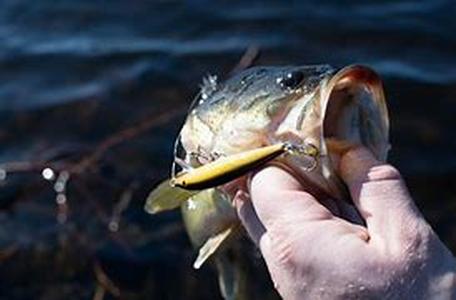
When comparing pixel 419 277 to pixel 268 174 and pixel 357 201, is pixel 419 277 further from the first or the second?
pixel 268 174

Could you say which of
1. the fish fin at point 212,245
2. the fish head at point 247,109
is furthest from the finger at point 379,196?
the fish fin at point 212,245

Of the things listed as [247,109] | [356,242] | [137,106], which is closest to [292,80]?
[247,109]

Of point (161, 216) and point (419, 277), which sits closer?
point (419, 277)

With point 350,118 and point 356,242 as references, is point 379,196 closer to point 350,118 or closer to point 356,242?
point 356,242

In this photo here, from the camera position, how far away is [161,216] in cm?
540

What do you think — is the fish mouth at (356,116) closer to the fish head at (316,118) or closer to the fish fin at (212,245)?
the fish head at (316,118)

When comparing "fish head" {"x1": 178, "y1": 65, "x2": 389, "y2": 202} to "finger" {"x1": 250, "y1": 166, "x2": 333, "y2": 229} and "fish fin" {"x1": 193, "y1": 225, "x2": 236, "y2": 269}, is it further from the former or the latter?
"fish fin" {"x1": 193, "y1": 225, "x2": 236, "y2": 269}

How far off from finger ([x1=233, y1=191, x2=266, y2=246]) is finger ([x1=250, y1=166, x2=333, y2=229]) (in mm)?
68

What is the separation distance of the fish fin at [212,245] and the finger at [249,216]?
0.56 m

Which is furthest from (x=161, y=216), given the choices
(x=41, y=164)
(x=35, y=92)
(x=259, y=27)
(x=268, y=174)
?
(x=268, y=174)

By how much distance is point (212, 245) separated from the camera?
296 cm

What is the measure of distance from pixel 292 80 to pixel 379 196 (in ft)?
1.49

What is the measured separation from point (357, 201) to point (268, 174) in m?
0.23

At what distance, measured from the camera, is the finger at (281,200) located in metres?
2.12
